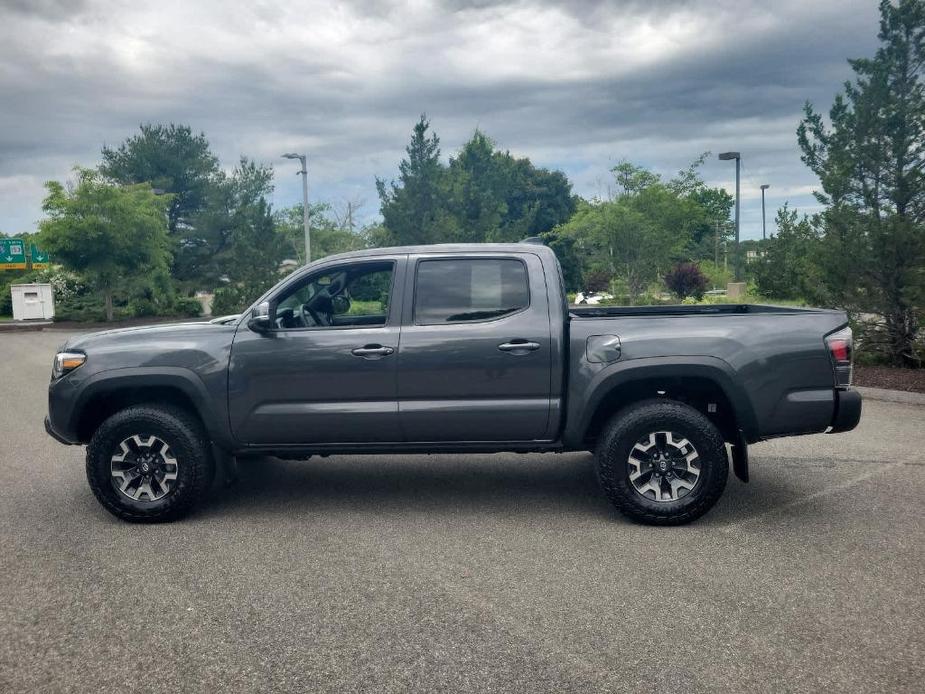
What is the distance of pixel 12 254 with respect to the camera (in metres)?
42.9

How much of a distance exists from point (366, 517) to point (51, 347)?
66.8 ft

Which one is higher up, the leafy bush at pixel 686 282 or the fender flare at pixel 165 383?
the leafy bush at pixel 686 282

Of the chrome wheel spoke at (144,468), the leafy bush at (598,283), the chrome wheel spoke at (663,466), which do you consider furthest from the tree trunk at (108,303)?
the chrome wheel spoke at (663,466)

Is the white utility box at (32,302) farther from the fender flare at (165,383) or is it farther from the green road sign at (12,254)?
the fender flare at (165,383)

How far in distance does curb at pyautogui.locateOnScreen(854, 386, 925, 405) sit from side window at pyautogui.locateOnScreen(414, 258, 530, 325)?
22.8ft

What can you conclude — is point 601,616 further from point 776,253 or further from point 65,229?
point 65,229

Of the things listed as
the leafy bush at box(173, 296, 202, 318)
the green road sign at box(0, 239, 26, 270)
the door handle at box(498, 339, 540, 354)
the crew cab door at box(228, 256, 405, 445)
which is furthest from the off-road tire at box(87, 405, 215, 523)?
the green road sign at box(0, 239, 26, 270)

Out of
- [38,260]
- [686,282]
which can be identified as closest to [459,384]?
[686,282]

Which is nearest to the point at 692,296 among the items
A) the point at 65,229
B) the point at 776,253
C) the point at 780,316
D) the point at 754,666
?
the point at 776,253

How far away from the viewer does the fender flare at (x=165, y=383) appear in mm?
5613

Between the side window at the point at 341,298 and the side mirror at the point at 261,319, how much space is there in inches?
4.5

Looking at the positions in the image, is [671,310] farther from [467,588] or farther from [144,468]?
[144,468]

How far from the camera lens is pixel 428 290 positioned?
18.8 ft

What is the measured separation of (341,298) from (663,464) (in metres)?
2.64
